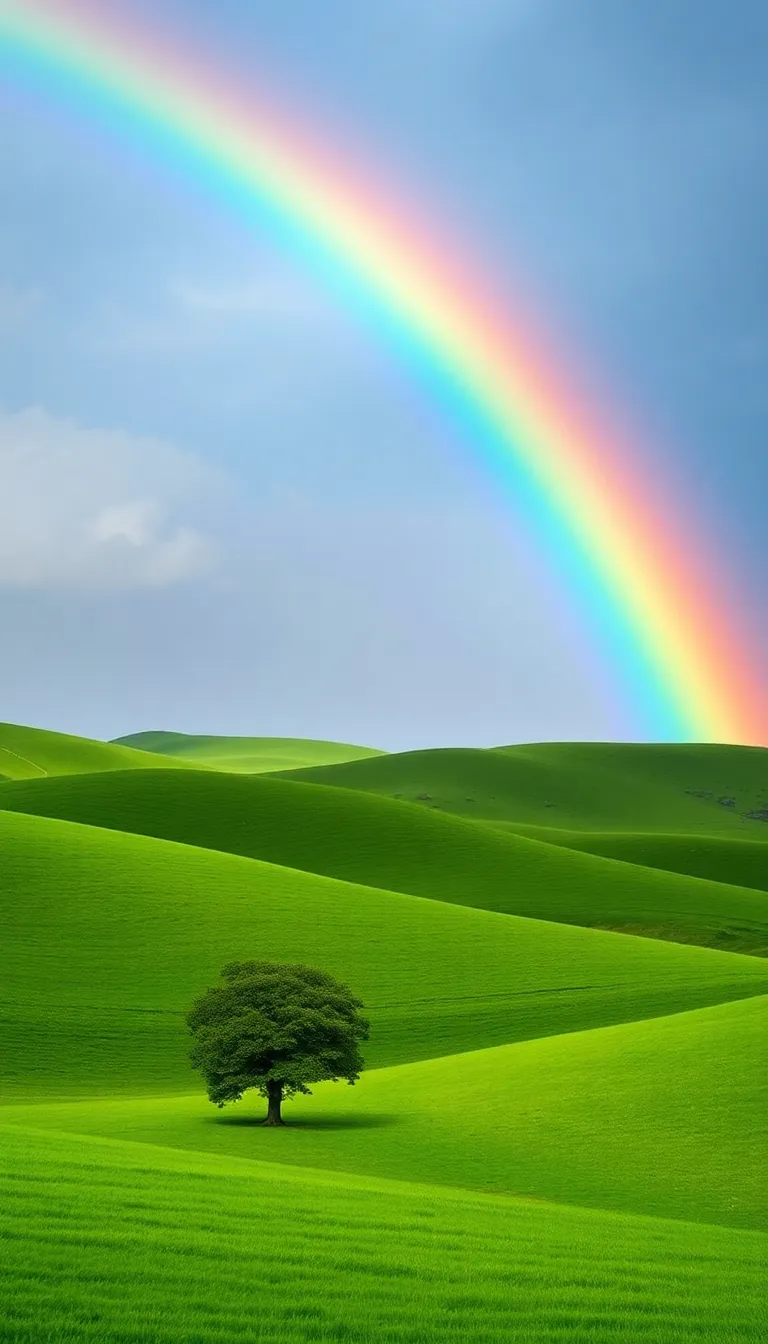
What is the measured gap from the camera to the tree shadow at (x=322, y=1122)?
30.3 meters

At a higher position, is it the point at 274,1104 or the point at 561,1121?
the point at 561,1121

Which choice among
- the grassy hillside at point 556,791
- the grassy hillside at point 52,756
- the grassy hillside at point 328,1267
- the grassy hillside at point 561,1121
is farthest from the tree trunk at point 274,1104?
the grassy hillside at point 52,756

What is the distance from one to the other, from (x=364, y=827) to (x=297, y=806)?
775 centimetres

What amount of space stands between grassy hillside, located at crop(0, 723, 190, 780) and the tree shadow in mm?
145769

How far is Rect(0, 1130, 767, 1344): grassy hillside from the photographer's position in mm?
9781

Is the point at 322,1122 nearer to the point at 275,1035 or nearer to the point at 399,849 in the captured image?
the point at 275,1035

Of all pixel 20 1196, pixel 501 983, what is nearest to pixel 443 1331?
pixel 20 1196

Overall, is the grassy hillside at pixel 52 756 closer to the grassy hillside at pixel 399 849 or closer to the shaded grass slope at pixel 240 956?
the grassy hillside at pixel 399 849

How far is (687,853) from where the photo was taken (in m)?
115

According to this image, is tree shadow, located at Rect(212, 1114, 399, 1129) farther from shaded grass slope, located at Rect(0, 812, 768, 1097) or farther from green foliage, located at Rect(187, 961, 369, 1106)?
shaded grass slope, located at Rect(0, 812, 768, 1097)

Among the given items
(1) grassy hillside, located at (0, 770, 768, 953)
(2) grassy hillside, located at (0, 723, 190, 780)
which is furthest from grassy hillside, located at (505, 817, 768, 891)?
(2) grassy hillside, located at (0, 723, 190, 780)

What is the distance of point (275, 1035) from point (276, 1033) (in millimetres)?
76

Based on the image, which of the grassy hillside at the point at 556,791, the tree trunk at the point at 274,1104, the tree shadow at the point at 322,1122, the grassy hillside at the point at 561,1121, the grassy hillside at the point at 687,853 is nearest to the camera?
the grassy hillside at the point at 561,1121

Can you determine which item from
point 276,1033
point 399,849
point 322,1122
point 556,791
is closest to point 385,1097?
point 322,1122
